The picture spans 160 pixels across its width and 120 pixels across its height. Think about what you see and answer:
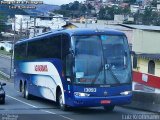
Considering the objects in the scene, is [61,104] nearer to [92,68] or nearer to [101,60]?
[92,68]

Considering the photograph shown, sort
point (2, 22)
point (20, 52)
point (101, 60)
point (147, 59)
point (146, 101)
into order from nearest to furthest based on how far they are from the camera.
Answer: point (101, 60) → point (146, 101) → point (20, 52) → point (147, 59) → point (2, 22)

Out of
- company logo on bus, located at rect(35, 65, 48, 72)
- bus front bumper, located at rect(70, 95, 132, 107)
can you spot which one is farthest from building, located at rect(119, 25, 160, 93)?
company logo on bus, located at rect(35, 65, 48, 72)

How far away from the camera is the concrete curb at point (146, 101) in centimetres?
2147

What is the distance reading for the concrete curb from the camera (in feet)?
70.4

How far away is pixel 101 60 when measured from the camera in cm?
1972

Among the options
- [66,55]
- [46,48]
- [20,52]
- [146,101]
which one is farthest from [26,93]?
[66,55]

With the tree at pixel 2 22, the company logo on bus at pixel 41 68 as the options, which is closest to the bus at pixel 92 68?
the company logo on bus at pixel 41 68

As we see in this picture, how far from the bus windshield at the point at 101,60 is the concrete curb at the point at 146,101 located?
2.15 m

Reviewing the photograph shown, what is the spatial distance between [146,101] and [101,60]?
3925 mm

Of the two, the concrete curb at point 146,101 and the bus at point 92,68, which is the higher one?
the bus at point 92,68

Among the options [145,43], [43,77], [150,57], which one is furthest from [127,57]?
[145,43]

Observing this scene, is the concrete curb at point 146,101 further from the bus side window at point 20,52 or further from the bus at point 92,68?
the bus side window at point 20,52

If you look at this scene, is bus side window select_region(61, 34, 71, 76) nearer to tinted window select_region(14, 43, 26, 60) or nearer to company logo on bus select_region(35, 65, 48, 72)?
company logo on bus select_region(35, 65, 48, 72)

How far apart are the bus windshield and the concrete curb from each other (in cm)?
215
